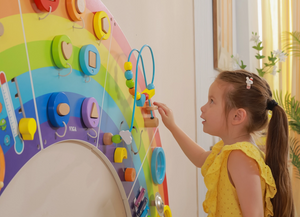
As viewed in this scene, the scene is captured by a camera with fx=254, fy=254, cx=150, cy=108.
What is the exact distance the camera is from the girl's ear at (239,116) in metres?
0.77

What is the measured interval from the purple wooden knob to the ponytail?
57 centimetres

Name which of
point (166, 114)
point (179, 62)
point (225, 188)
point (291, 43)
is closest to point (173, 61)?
point (179, 62)

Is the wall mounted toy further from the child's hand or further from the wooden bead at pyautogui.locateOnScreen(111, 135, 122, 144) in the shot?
the child's hand

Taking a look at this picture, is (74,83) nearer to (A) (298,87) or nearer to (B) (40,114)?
(B) (40,114)

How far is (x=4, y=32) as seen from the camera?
0.32 metres

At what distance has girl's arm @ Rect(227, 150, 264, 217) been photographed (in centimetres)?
66

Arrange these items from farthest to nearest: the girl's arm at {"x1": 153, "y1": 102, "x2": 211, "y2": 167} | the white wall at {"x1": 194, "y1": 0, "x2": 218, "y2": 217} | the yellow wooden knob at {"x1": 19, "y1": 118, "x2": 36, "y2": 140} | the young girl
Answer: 1. the white wall at {"x1": 194, "y1": 0, "x2": 218, "y2": 217}
2. the girl's arm at {"x1": 153, "y1": 102, "x2": 211, "y2": 167}
3. the young girl
4. the yellow wooden knob at {"x1": 19, "y1": 118, "x2": 36, "y2": 140}

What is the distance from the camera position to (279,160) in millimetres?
788

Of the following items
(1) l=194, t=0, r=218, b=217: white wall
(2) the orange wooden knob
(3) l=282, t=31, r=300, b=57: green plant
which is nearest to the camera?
(2) the orange wooden knob

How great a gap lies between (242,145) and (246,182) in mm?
102

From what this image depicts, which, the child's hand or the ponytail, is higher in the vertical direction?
the child's hand

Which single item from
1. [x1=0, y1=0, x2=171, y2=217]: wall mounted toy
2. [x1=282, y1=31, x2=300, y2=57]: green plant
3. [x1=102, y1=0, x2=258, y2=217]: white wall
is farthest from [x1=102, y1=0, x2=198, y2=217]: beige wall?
[x1=282, y1=31, x2=300, y2=57]: green plant

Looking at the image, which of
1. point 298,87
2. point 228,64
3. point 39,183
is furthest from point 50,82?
point 298,87

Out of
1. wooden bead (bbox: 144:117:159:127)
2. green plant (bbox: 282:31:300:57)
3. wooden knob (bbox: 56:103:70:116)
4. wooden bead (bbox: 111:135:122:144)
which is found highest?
green plant (bbox: 282:31:300:57)
